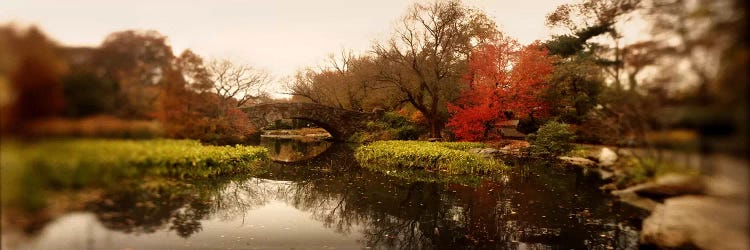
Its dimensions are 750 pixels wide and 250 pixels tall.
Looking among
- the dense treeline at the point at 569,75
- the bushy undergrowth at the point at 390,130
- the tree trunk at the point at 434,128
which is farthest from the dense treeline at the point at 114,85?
the bushy undergrowth at the point at 390,130

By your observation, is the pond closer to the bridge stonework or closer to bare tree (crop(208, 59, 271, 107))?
bare tree (crop(208, 59, 271, 107))

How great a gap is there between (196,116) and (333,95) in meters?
38.1

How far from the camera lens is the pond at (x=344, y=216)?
3807 mm

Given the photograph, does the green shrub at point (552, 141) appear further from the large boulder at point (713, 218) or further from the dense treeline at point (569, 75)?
the large boulder at point (713, 218)

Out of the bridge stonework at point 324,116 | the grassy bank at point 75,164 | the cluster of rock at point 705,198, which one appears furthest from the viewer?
the bridge stonework at point 324,116

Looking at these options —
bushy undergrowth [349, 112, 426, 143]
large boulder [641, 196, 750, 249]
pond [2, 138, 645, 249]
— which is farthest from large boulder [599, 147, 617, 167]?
bushy undergrowth [349, 112, 426, 143]

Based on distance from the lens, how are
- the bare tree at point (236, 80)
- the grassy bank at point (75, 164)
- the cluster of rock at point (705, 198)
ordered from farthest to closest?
the bare tree at point (236, 80)
the grassy bank at point (75, 164)
the cluster of rock at point (705, 198)

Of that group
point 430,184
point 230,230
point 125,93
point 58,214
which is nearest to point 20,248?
point 58,214

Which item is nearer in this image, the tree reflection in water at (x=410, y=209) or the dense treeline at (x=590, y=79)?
the dense treeline at (x=590, y=79)

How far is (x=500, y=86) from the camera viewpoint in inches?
942

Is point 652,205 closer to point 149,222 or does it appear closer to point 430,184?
point 149,222

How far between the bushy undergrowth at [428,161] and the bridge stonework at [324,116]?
20.2 feet

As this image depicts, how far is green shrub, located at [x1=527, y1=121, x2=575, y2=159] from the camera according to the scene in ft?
65.2

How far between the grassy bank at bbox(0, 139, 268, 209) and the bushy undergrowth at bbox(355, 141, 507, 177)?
13723mm
